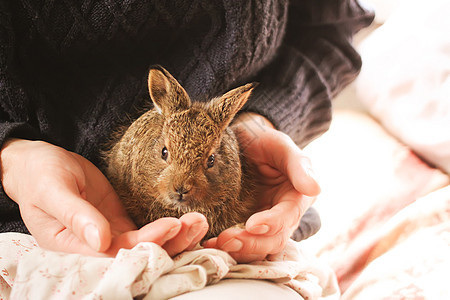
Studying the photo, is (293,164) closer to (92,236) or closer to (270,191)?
(270,191)

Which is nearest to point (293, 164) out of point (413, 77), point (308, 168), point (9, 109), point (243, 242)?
point (308, 168)

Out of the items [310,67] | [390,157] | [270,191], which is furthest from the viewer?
[390,157]

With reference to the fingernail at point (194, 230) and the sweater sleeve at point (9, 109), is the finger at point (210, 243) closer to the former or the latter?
the fingernail at point (194, 230)

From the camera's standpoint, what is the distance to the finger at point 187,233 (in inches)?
31.9

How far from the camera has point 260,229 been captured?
36.4 inches

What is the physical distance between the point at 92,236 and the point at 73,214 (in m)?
0.06

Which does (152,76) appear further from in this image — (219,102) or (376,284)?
(376,284)

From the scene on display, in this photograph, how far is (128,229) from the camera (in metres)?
0.95

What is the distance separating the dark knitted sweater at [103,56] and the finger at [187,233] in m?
0.37

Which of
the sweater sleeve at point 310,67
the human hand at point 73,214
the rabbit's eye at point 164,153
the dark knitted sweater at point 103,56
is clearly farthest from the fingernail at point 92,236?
the sweater sleeve at point 310,67

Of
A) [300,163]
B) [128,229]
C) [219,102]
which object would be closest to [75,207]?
[128,229]

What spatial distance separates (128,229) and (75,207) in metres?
0.22

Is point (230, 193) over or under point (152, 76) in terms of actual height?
under

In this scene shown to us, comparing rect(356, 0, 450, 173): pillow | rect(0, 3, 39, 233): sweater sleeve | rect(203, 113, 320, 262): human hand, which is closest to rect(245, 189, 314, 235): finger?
rect(203, 113, 320, 262): human hand
